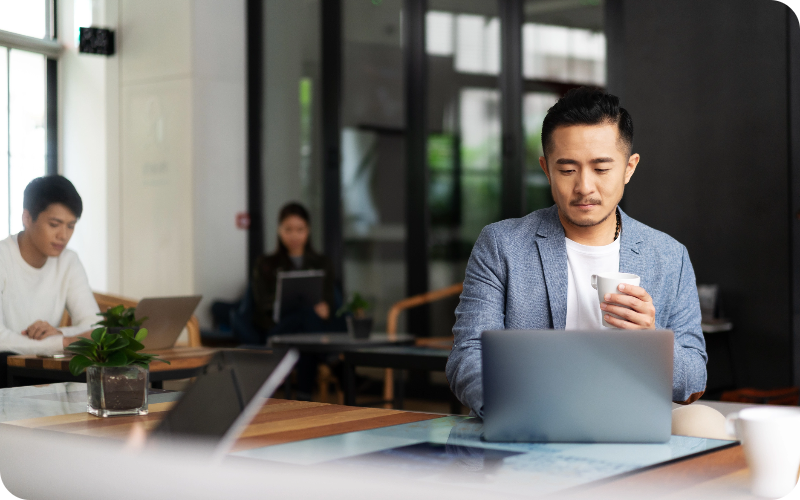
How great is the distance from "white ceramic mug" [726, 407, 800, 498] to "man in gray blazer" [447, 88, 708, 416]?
819 millimetres

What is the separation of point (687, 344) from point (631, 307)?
42cm

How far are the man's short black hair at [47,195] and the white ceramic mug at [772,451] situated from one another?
297 centimetres

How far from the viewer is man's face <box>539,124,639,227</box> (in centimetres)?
200

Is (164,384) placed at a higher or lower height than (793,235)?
lower

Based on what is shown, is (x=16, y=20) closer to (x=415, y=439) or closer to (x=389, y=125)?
(x=389, y=125)

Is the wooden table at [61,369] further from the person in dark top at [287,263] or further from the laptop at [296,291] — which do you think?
the person in dark top at [287,263]

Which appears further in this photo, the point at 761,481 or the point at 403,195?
the point at 403,195

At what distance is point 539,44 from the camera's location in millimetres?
6031

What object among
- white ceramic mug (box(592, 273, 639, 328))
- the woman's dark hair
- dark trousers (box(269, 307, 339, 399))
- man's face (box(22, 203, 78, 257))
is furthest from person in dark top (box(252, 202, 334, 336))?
white ceramic mug (box(592, 273, 639, 328))

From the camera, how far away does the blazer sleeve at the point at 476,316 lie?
1799 mm

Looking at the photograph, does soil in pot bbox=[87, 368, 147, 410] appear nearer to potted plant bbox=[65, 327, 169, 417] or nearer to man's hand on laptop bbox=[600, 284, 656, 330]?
potted plant bbox=[65, 327, 169, 417]

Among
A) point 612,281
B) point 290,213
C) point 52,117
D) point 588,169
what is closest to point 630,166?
point 588,169

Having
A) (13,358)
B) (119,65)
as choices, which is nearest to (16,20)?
(119,65)

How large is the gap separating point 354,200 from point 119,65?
2301 mm
